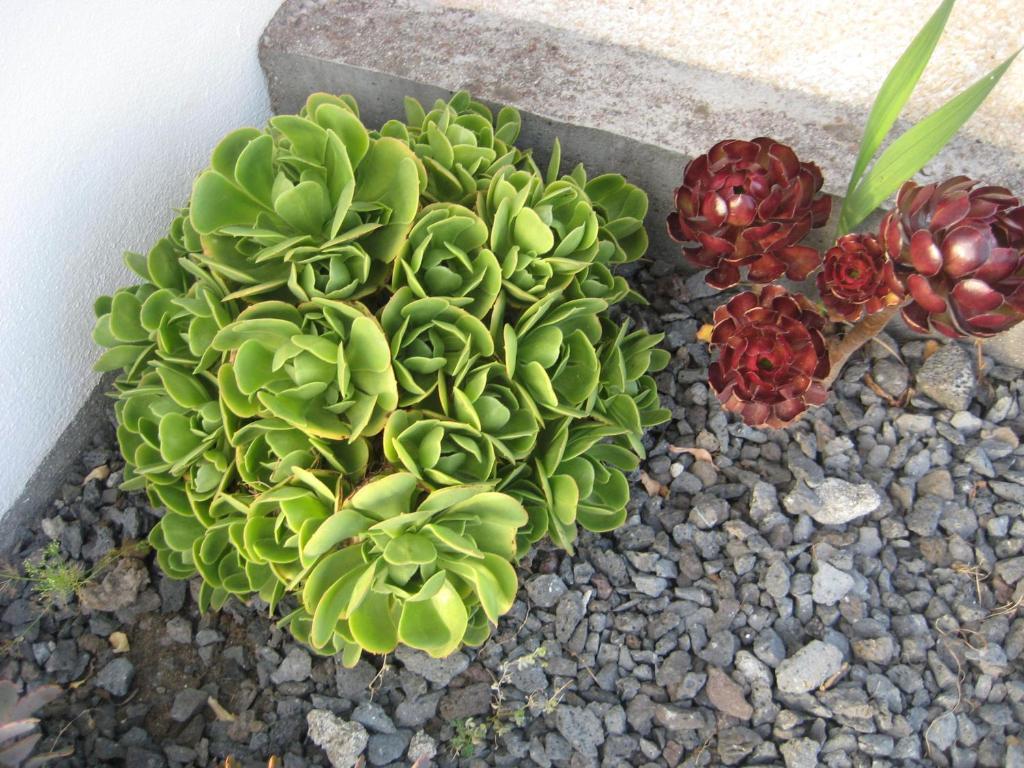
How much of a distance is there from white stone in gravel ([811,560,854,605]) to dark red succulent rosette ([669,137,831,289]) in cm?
49

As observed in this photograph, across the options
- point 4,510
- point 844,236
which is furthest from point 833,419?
point 4,510

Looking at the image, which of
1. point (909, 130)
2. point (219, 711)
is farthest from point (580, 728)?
point (909, 130)

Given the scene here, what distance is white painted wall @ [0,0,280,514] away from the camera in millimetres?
1417

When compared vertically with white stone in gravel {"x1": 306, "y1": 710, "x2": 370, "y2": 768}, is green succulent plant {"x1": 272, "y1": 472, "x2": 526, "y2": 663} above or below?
above

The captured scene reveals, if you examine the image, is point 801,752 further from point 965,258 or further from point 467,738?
point 965,258

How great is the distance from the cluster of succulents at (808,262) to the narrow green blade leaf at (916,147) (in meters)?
0.04

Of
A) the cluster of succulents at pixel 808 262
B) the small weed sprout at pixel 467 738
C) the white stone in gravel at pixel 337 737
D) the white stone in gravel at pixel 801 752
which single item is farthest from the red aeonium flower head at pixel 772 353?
the white stone in gravel at pixel 337 737

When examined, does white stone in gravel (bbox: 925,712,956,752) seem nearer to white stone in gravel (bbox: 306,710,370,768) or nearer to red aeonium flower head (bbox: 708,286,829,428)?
red aeonium flower head (bbox: 708,286,829,428)

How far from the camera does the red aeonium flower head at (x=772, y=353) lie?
1.36m

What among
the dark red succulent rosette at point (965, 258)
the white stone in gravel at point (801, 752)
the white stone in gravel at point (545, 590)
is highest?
the dark red succulent rosette at point (965, 258)

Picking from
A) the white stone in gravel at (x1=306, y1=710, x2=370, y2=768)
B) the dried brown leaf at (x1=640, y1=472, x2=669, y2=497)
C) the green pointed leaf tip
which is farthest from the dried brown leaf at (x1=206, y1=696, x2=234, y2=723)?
the green pointed leaf tip

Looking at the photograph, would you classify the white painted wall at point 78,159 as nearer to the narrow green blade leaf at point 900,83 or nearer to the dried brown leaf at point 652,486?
the dried brown leaf at point 652,486

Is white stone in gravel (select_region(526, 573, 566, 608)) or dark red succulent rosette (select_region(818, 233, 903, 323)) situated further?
white stone in gravel (select_region(526, 573, 566, 608))

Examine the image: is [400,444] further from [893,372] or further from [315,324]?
[893,372]
